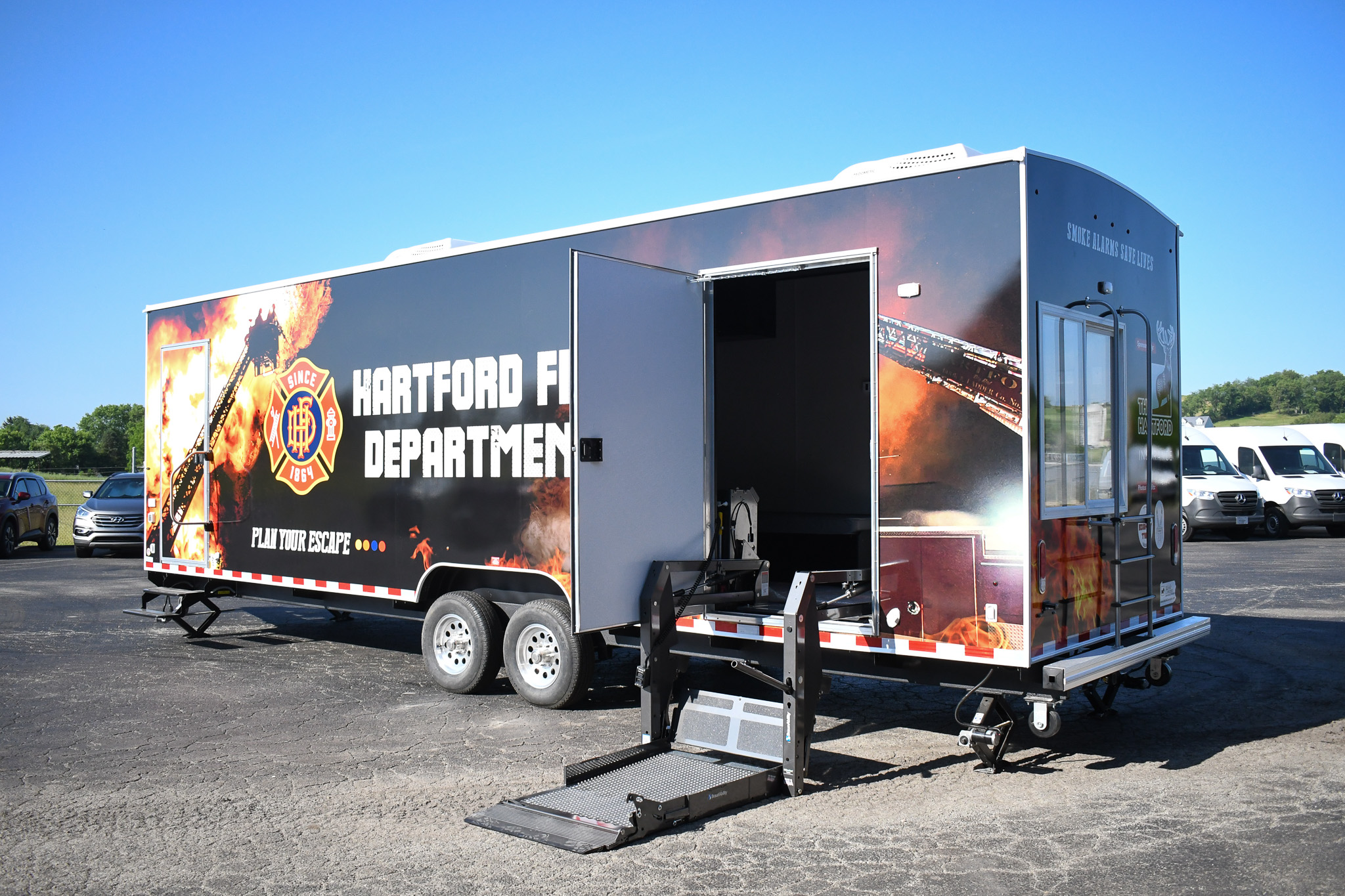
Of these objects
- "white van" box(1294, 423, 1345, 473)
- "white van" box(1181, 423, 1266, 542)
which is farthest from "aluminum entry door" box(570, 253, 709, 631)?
"white van" box(1294, 423, 1345, 473)

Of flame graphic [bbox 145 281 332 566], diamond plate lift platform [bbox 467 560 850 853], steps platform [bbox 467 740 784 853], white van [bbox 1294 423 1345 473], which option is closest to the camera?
steps platform [bbox 467 740 784 853]

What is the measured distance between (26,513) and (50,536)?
137 centimetres

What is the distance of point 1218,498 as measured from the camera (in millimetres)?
21219

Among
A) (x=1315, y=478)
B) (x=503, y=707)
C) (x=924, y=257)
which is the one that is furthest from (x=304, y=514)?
(x=1315, y=478)

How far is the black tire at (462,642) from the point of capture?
784cm

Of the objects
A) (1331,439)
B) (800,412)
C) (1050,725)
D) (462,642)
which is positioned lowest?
(1050,725)

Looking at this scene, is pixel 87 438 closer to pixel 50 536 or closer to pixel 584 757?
pixel 50 536

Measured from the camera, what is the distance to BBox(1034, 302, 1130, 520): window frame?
5.67 meters

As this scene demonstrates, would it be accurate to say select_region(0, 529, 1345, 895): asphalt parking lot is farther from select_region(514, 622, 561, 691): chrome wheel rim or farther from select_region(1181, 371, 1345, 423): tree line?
select_region(1181, 371, 1345, 423): tree line

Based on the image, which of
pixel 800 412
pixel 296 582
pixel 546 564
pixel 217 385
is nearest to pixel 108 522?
pixel 217 385

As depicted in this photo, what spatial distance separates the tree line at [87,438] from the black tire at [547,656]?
73.4m

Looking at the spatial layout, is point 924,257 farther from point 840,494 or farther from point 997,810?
point 840,494

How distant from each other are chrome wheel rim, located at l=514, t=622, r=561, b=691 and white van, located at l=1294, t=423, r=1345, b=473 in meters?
23.7

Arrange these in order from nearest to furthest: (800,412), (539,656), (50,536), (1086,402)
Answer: (1086,402) < (539,656) < (800,412) < (50,536)
